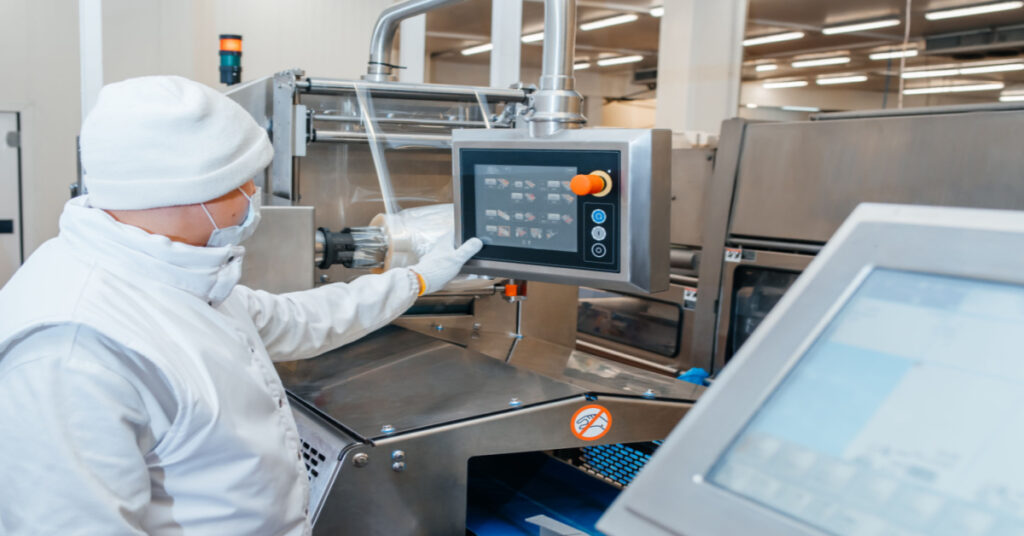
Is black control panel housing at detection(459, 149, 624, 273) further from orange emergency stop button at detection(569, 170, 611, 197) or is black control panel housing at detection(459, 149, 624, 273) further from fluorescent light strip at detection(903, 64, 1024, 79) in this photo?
fluorescent light strip at detection(903, 64, 1024, 79)

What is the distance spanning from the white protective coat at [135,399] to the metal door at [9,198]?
369 centimetres

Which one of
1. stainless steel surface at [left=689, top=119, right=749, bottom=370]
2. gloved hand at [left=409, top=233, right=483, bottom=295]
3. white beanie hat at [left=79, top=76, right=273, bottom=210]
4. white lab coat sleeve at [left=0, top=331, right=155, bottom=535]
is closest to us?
white lab coat sleeve at [left=0, top=331, right=155, bottom=535]

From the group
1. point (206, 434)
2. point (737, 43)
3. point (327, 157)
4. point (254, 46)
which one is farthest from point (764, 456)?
point (737, 43)

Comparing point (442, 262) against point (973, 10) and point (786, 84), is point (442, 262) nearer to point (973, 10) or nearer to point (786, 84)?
point (973, 10)

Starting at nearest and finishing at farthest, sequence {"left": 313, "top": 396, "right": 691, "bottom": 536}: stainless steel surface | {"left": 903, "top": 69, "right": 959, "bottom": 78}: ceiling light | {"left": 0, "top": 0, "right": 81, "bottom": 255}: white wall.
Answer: {"left": 313, "top": 396, "right": 691, "bottom": 536}: stainless steel surface, {"left": 0, "top": 0, "right": 81, "bottom": 255}: white wall, {"left": 903, "top": 69, "right": 959, "bottom": 78}: ceiling light

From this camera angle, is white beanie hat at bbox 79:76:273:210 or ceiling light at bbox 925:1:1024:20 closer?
white beanie hat at bbox 79:76:273:210

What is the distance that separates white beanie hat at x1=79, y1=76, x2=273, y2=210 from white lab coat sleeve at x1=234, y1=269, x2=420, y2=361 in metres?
0.33

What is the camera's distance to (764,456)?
445 millimetres

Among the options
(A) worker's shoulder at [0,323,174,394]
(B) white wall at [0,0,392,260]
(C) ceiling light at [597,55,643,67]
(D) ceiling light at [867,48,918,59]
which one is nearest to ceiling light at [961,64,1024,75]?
(D) ceiling light at [867,48,918,59]

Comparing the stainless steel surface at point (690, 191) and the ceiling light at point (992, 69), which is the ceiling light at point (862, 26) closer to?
the ceiling light at point (992, 69)

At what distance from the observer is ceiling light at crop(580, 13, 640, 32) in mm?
7189

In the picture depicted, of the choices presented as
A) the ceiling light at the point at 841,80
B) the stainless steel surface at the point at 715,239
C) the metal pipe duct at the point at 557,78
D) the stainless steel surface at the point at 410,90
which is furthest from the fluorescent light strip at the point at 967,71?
the metal pipe duct at the point at 557,78

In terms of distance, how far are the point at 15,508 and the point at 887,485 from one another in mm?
701

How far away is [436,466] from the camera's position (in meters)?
1.04
